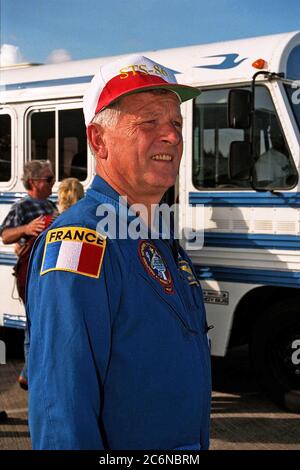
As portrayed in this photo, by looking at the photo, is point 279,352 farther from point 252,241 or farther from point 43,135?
point 43,135

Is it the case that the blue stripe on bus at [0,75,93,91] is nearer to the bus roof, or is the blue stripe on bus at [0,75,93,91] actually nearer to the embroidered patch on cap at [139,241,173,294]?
the bus roof

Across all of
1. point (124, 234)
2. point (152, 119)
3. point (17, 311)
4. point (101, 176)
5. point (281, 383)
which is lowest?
point (281, 383)

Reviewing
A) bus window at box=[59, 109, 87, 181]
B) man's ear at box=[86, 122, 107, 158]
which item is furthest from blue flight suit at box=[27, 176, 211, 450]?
bus window at box=[59, 109, 87, 181]

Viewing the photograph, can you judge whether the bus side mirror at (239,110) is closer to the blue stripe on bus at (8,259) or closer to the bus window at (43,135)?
the bus window at (43,135)

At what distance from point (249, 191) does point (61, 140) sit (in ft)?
6.75

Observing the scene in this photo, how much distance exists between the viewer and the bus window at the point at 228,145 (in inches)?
213

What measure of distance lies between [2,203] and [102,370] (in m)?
5.75

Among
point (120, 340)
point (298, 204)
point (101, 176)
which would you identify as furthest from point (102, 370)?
point (298, 204)

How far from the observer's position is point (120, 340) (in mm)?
1550

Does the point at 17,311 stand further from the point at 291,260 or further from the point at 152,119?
the point at 152,119

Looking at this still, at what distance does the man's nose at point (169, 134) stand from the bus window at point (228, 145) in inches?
145

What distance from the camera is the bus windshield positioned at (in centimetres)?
540

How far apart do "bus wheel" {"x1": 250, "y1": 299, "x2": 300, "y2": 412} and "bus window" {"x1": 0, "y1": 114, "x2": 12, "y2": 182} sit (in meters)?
3.06

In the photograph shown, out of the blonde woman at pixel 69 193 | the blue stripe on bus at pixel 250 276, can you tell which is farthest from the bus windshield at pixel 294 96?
the blonde woman at pixel 69 193
